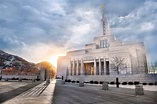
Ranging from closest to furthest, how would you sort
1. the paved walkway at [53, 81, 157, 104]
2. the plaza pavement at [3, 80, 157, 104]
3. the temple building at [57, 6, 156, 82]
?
the plaza pavement at [3, 80, 157, 104], the paved walkway at [53, 81, 157, 104], the temple building at [57, 6, 156, 82]

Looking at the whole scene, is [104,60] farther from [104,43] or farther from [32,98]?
[32,98]

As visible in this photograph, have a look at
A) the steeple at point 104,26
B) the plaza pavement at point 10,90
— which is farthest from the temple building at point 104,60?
the plaza pavement at point 10,90

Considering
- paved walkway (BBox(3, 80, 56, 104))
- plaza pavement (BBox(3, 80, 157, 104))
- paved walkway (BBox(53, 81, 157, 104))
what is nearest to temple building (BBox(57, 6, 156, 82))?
paved walkway (BBox(53, 81, 157, 104))

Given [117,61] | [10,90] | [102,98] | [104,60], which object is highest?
[104,60]

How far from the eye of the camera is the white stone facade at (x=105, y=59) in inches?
2222

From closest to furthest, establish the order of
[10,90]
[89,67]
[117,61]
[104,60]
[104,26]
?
[10,90] → [117,61] → [104,60] → [89,67] → [104,26]

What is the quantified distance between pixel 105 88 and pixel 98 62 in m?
55.6

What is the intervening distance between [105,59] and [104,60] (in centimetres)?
86

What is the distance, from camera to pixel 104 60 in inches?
2589

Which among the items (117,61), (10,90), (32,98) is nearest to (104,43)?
(117,61)

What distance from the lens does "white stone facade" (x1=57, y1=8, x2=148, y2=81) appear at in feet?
185

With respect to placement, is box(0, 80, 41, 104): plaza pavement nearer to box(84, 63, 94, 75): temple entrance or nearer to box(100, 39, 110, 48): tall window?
box(84, 63, 94, 75): temple entrance

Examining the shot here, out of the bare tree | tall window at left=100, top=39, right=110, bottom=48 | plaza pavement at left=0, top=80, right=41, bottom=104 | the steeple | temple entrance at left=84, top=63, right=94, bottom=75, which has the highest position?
the steeple

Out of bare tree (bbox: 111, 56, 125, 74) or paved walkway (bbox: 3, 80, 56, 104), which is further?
bare tree (bbox: 111, 56, 125, 74)
